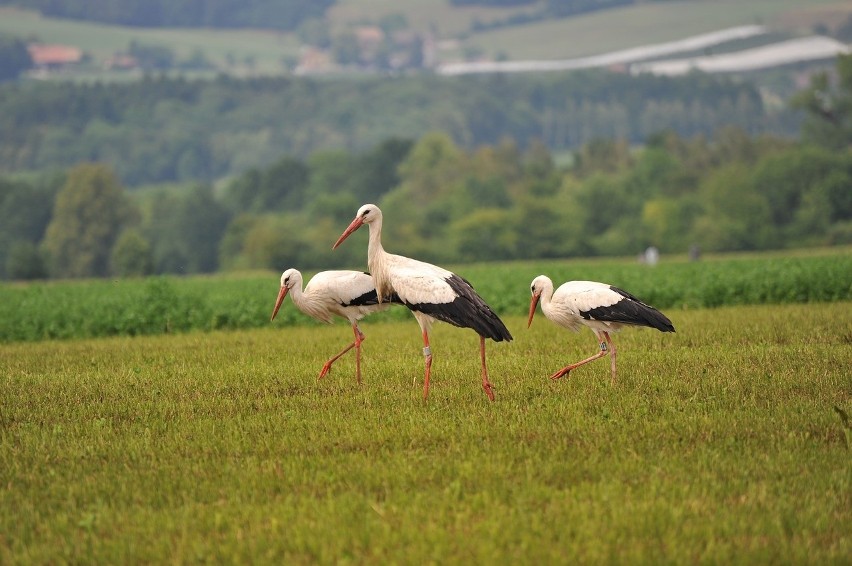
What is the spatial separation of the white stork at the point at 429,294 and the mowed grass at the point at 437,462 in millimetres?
815

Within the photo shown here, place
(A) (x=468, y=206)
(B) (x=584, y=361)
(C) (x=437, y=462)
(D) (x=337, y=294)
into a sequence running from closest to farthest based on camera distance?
1. (C) (x=437, y=462)
2. (B) (x=584, y=361)
3. (D) (x=337, y=294)
4. (A) (x=468, y=206)

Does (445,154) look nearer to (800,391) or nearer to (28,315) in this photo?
(28,315)

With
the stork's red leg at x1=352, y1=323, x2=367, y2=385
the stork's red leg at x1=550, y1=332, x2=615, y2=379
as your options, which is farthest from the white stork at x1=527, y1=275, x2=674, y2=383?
the stork's red leg at x1=352, y1=323, x2=367, y2=385

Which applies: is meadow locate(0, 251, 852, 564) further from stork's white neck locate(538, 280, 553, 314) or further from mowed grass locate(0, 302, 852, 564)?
stork's white neck locate(538, 280, 553, 314)

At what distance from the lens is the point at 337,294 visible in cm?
1659

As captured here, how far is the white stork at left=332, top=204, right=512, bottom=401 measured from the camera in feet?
43.9

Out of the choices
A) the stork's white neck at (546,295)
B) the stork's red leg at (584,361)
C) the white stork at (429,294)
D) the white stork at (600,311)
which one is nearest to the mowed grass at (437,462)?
the stork's red leg at (584,361)

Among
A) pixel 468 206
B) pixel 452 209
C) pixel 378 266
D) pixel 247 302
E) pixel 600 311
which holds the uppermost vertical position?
pixel 378 266

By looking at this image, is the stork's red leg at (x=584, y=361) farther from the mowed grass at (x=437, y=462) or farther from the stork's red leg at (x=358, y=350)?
the stork's red leg at (x=358, y=350)

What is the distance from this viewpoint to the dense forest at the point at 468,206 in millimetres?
114500

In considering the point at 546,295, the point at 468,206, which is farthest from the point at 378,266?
the point at 468,206

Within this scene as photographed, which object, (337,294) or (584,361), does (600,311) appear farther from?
(337,294)

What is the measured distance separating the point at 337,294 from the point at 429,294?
3134mm

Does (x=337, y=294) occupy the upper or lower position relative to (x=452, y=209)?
upper
